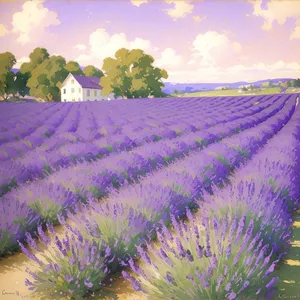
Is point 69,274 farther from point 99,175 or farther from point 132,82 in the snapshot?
point 132,82

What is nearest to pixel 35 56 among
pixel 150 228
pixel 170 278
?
pixel 150 228

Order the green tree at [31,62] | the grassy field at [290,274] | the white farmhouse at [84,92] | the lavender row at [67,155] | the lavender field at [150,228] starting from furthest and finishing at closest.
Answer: the white farmhouse at [84,92] → the green tree at [31,62] → the lavender row at [67,155] → the grassy field at [290,274] → the lavender field at [150,228]

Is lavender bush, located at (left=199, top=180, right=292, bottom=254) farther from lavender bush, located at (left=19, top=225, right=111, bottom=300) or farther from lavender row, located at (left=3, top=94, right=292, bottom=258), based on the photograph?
lavender row, located at (left=3, top=94, right=292, bottom=258)

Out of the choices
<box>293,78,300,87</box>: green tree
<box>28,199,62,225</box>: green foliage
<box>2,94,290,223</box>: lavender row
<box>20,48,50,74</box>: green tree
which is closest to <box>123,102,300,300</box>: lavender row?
<box>28,199,62,225</box>: green foliage

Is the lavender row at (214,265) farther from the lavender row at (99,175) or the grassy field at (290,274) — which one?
the lavender row at (99,175)

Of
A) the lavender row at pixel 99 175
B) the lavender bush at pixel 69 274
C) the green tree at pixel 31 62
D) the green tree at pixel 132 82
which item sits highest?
the green tree at pixel 132 82

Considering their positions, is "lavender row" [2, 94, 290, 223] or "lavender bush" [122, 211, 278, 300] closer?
"lavender bush" [122, 211, 278, 300]

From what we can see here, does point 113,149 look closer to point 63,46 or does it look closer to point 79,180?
point 63,46

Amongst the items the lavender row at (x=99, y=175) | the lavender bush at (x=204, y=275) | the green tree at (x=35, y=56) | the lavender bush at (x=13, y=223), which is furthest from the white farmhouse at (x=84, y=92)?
the lavender bush at (x=204, y=275)

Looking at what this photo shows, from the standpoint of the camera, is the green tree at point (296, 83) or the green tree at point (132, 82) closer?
the green tree at point (296, 83)

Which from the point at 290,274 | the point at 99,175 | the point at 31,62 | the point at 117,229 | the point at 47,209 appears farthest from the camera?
the point at 31,62

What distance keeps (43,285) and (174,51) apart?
4.00 meters

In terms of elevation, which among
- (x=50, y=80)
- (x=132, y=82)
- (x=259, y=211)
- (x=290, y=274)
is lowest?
(x=290, y=274)

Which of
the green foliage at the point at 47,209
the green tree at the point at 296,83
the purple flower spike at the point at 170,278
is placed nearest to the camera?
the purple flower spike at the point at 170,278
